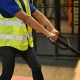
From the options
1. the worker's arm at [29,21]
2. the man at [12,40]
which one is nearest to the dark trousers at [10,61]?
the man at [12,40]

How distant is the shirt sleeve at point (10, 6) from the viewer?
8.15 feet

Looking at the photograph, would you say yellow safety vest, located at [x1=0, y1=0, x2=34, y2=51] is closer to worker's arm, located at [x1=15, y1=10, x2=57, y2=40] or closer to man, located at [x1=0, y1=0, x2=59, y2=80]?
man, located at [x1=0, y1=0, x2=59, y2=80]

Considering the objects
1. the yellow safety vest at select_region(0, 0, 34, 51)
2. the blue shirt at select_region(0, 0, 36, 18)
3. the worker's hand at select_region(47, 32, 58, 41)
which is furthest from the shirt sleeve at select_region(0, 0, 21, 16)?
the worker's hand at select_region(47, 32, 58, 41)

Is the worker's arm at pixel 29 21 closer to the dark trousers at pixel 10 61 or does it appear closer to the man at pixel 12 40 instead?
the man at pixel 12 40

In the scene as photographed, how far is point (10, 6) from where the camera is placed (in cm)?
251

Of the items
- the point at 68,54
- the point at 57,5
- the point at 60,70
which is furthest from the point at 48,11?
the point at 60,70

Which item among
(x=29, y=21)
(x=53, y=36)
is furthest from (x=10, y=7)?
(x=53, y=36)

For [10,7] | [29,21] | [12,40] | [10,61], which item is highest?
[10,7]

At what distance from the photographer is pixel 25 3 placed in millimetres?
2717

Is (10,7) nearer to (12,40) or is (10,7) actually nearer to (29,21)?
(29,21)

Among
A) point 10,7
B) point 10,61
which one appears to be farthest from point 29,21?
point 10,61

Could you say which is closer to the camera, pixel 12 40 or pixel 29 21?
pixel 29 21

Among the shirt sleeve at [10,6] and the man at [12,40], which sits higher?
the shirt sleeve at [10,6]

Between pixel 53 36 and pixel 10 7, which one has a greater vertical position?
pixel 10 7
